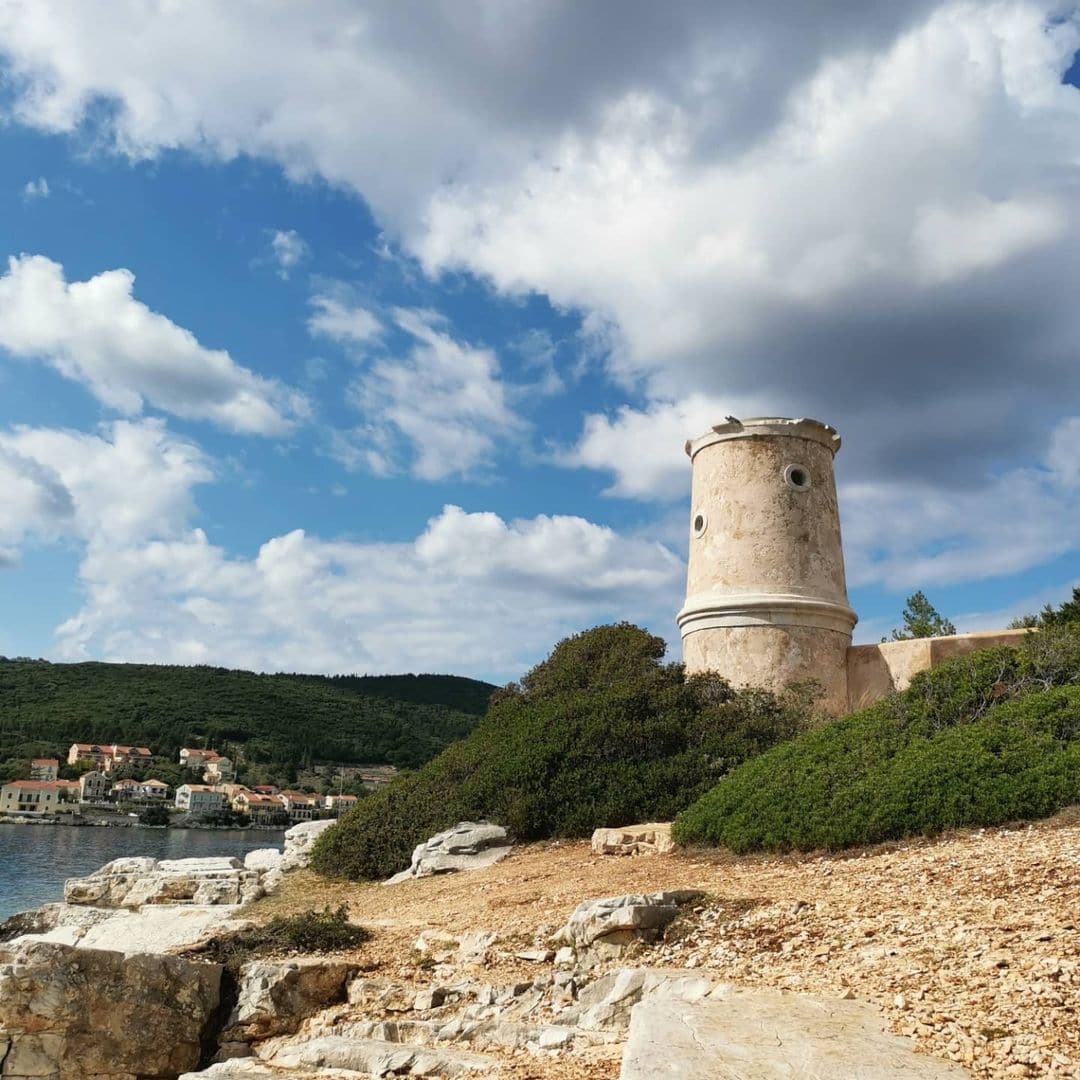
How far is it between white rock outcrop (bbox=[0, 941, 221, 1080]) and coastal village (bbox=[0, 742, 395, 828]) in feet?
245

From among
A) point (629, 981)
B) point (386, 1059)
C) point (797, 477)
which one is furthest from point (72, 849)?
point (629, 981)

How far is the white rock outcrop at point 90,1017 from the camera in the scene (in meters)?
7.73

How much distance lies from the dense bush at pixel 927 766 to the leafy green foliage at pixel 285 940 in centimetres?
443

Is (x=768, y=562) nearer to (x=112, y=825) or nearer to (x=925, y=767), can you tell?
(x=925, y=767)

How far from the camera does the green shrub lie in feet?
33.9

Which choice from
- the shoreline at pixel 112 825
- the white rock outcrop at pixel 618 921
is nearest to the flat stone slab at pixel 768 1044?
the white rock outcrop at pixel 618 921

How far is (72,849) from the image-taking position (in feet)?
157

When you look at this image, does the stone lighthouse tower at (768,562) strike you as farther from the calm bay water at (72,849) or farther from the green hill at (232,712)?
the green hill at (232,712)

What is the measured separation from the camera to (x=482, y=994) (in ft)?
24.9

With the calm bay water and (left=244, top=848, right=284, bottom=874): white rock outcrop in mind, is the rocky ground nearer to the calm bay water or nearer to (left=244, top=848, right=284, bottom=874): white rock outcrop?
(left=244, top=848, right=284, bottom=874): white rock outcrop

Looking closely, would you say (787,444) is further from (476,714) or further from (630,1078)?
(476,714)

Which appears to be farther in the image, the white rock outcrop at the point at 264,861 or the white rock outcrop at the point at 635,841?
the white rock outcrop at the point at 264,861

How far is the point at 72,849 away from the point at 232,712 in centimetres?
7480

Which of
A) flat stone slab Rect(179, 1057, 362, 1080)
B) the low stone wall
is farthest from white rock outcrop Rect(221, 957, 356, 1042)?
the low stone wall
